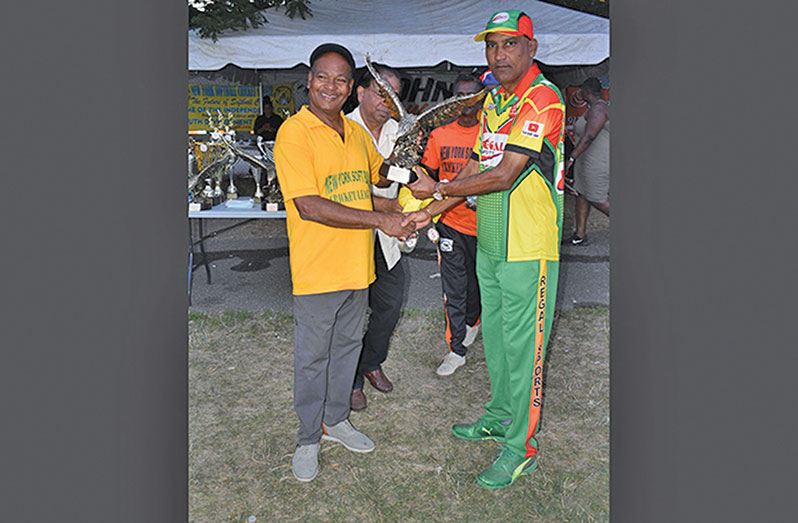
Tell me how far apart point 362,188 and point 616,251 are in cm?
223

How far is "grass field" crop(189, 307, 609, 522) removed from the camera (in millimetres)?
3045

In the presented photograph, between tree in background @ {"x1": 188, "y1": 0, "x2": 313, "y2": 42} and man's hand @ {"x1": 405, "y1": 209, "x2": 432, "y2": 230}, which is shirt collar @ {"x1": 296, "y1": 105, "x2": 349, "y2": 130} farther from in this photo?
tree in background @ {"x1": 188, "y1": 0, "x2": 313, "y2": 42}

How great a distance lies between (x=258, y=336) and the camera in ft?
18.5

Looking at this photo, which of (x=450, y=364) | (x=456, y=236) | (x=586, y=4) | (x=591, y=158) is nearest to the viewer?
(x=456, y=236)

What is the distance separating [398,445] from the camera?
3678 mm

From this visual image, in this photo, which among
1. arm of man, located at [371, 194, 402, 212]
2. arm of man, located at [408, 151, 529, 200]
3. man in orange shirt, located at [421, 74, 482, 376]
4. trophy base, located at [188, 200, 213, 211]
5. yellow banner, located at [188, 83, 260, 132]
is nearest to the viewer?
arm of man, located at [408, 151, 529, 200]

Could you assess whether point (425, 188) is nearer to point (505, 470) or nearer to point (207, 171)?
point (505, 470)

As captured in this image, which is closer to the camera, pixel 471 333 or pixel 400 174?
pixel 400 174

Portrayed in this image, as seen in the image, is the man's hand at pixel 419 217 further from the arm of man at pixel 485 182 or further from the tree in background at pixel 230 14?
the tree in background at pixel 230 14

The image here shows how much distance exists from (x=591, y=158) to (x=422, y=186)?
6287 mm

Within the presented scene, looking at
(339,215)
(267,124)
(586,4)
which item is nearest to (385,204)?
(339,215)

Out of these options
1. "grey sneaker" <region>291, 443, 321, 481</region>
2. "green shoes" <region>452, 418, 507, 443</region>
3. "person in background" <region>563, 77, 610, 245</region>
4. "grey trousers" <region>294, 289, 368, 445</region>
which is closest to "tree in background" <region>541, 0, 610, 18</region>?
"person in background" <region>563, 77, 610, 245</region>

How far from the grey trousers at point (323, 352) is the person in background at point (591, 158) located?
6089 millimetres

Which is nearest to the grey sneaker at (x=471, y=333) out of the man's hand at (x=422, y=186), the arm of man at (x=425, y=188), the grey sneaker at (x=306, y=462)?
the arm of man at (x=425, y=188)
